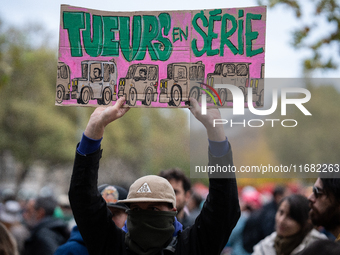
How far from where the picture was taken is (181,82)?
8.95 ft

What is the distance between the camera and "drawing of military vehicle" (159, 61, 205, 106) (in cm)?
271

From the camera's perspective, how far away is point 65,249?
3.20 meters

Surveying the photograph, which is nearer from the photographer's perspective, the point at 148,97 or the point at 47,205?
the point at 148,97

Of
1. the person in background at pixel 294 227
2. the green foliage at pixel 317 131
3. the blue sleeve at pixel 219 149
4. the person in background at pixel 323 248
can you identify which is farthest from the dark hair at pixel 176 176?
the green foliage at pixel 317 131

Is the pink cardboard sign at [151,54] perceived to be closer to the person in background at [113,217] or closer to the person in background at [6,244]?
the person in background at [113,217]

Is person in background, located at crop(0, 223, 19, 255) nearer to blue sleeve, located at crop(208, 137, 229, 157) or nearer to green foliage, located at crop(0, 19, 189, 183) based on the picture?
blue sleeve, located at crop(208, 137, 229, 157)

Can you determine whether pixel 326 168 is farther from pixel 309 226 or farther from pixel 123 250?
pixel 123 250

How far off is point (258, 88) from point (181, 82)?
49cm

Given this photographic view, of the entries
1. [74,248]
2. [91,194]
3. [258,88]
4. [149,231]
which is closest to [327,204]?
[258,88]

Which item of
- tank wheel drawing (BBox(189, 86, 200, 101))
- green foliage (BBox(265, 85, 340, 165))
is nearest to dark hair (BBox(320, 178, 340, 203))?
tank wheel drawing (BBox(189, 86, 200, 101))

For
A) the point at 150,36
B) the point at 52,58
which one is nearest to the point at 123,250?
the point at 150,36

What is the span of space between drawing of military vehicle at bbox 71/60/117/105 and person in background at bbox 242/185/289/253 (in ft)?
12.8

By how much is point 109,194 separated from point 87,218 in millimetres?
1122

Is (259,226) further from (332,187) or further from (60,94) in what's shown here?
(60,94)
